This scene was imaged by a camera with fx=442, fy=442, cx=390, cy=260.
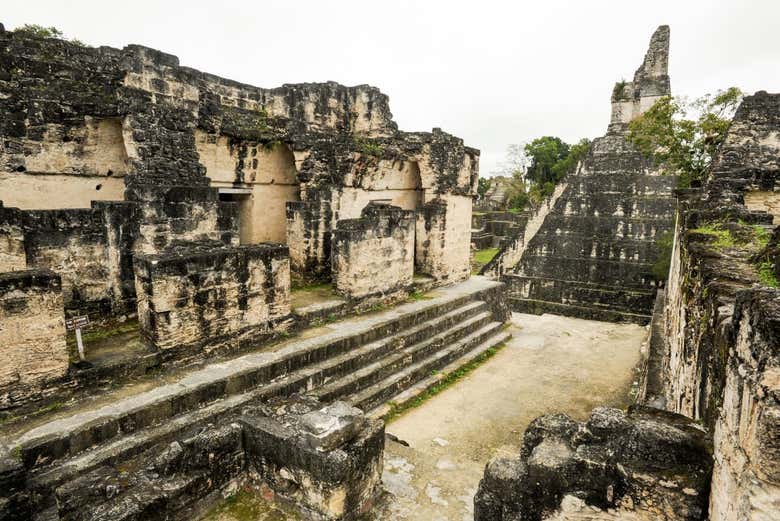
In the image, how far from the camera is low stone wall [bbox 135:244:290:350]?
571cm

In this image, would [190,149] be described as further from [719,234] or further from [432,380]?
[719,234]

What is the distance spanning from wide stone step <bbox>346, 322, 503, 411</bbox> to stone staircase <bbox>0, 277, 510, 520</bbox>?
2cm

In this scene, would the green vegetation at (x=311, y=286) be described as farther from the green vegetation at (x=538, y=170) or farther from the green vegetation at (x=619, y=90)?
the green vegetation at (x=538, y=170)

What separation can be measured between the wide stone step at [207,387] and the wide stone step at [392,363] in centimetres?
26

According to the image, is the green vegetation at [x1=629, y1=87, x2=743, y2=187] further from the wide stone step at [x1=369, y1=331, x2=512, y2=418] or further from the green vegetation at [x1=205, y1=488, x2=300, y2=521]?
the green vegetation at [x1=205, y1=488, x2=300, y2=521]

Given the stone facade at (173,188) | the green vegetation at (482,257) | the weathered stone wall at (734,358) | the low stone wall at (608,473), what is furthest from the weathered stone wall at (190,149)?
the green vegetation at (482,257)

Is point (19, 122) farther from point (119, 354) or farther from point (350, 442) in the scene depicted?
point (350, 442)

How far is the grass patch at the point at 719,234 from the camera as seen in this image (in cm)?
480

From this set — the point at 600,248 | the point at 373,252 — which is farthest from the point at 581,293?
the point at 373,252

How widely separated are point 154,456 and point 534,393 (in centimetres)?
625

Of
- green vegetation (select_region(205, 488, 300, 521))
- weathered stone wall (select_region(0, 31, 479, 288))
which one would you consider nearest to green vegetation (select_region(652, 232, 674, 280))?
weathered stone wall (select_region(0, 31, 479, 288))

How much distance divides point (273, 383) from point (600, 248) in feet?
38.5

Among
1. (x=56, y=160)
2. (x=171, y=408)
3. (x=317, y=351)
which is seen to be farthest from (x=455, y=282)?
(x=56, y=160)

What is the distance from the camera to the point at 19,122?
23.0 feet
